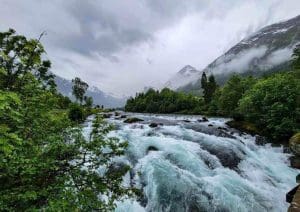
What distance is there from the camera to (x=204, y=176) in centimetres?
2012

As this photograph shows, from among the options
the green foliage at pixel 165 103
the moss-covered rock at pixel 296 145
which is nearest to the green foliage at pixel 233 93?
the green foliage at pixel 165 103

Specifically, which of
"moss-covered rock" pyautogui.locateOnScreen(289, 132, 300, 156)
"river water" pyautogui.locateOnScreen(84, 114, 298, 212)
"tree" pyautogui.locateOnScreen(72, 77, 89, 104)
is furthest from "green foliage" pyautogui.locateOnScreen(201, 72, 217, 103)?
"moss-covered rock" pyautogui.locateOnScreen(289, 132, 300, 156)

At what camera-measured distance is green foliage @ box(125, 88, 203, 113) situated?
118312 mm

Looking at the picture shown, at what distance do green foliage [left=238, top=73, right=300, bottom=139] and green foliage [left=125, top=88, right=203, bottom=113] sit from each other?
59.6 m

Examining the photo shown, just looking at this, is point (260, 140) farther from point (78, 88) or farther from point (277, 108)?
point (78, 88)

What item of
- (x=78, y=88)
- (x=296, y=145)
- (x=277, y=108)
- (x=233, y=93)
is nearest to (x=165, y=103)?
(x=78, y=88)

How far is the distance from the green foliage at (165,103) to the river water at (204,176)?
252 feet

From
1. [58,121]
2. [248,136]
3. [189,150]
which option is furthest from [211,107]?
[58,121]

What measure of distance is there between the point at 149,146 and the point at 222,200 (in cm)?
962

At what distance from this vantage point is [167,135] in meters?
32.3

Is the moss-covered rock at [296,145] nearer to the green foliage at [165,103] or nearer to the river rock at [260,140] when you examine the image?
the river rock at [260,140]

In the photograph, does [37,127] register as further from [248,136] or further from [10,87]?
[248,136]

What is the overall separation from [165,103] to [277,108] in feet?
289

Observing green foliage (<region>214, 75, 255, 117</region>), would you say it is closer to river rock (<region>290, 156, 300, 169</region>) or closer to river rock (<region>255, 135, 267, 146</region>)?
river rock (<region>255, 135, 267, 146</region>)
